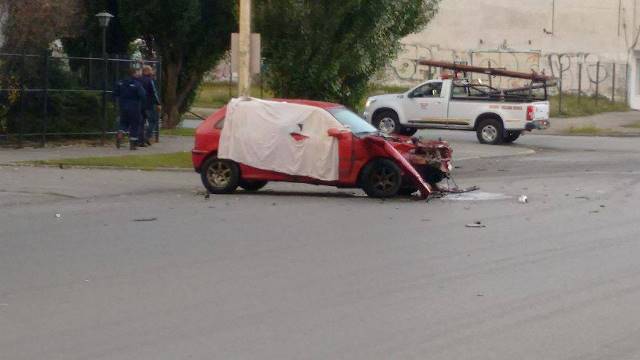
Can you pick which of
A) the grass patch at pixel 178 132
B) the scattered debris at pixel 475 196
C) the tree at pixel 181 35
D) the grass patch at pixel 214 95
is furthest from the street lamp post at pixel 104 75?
the grass patch at pixel 214 95

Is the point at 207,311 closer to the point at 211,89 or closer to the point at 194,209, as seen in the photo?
the point at 194,209

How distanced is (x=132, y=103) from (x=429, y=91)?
10.7m

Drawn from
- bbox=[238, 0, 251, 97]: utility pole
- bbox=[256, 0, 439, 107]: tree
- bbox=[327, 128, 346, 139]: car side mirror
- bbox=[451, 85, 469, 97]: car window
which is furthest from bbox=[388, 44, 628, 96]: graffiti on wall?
bbox=[327, 128, 346, 139]: car side mirror

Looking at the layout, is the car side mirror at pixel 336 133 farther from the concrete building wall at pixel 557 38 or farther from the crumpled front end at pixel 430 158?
the concrete building wall at pixel 557 38

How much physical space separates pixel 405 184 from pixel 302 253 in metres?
6.34

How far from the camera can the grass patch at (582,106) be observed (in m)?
49.4

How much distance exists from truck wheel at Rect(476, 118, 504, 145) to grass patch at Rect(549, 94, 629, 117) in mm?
15273

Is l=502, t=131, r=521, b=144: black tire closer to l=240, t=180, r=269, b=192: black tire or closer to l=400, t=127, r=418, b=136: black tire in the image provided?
l=400, t=127, r=418, b=136: black tire

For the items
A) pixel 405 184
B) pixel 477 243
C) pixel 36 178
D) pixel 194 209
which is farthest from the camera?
pixel 36 178

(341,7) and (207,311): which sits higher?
(341,7)

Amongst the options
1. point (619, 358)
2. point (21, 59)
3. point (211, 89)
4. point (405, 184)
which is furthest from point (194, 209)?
point (211, 89)

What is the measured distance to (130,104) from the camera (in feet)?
87.8

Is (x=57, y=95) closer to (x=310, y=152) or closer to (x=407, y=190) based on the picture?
(x=310, y=152)

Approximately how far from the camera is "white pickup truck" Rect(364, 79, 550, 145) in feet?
110
